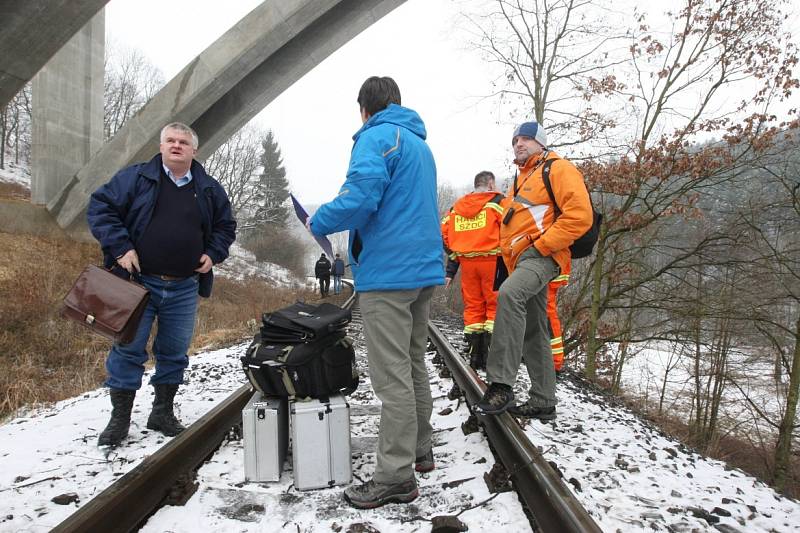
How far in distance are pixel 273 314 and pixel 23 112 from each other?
54.2 metres

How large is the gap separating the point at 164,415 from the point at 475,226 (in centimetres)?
347

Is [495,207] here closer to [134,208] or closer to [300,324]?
[300,324]

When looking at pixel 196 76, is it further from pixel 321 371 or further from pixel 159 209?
pixel 321 371

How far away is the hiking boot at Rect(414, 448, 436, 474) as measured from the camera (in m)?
2.66

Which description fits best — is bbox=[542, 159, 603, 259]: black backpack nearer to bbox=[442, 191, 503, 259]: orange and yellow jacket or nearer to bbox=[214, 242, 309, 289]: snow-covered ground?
bbox=[442, 191, 503, 259]: orange and yellow jacket

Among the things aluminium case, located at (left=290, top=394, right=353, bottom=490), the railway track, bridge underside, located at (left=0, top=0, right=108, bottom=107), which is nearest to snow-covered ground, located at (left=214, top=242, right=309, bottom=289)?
bridge underside, located at (left=0, top=0, right=108, bottom=107)

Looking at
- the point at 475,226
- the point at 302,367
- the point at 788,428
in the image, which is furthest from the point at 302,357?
the point at 788,428

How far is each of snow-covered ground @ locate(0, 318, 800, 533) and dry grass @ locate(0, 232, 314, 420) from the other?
1.59 m

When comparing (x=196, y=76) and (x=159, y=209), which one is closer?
(x=159, y=209)

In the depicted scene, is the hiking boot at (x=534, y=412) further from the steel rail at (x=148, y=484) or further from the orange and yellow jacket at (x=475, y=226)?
the steel rail at (x=148, y=484)

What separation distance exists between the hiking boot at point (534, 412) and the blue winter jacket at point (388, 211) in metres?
1.51

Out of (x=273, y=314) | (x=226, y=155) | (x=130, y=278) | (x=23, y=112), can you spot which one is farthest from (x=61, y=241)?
(x=23, y=112)

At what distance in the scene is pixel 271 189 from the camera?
43.9 meters

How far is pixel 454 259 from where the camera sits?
17.7ft
